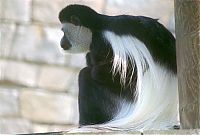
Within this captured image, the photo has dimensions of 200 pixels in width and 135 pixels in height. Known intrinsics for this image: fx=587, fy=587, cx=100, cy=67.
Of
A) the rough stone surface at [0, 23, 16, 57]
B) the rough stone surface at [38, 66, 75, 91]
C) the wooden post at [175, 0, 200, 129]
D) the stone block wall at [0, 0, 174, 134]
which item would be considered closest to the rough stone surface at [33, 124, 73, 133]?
the stone block wall at [0, 0, 174, 134]

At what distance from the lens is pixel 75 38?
1.94 m

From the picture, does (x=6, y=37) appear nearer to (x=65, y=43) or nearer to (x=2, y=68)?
(x=2, y=68)

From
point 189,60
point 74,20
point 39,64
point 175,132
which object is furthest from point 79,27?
point 175,132

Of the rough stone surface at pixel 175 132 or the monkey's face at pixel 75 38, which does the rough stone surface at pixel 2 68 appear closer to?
the monkey's face at pixel 75 38

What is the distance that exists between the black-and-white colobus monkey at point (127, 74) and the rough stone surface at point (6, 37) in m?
0.35

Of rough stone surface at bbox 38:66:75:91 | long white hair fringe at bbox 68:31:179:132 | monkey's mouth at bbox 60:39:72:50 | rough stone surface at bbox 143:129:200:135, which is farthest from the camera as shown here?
rough stone surface at bbox 38:66:75:91

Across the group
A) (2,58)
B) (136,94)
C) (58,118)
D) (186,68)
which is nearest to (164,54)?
(136,94)

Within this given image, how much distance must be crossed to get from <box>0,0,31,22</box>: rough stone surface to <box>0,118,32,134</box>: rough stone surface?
39 centimetres

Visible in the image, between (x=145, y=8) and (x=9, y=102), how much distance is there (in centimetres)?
68

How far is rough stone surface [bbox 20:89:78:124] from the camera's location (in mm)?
2117

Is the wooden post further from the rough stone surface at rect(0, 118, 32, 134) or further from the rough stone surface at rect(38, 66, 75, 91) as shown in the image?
the rough stone surface at rect(0, 118, 32, 134)

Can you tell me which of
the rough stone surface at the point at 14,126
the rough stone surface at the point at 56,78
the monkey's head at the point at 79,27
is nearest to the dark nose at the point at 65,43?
the monkey's head at the point at 79,27

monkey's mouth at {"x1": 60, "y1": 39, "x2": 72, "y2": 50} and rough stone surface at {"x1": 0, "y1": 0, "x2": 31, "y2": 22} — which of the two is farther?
rough stone surface at {"x1": 0, "y1": 0, "x2": 31, "y2": 22}

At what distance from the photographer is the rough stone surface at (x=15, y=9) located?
2.23 m
